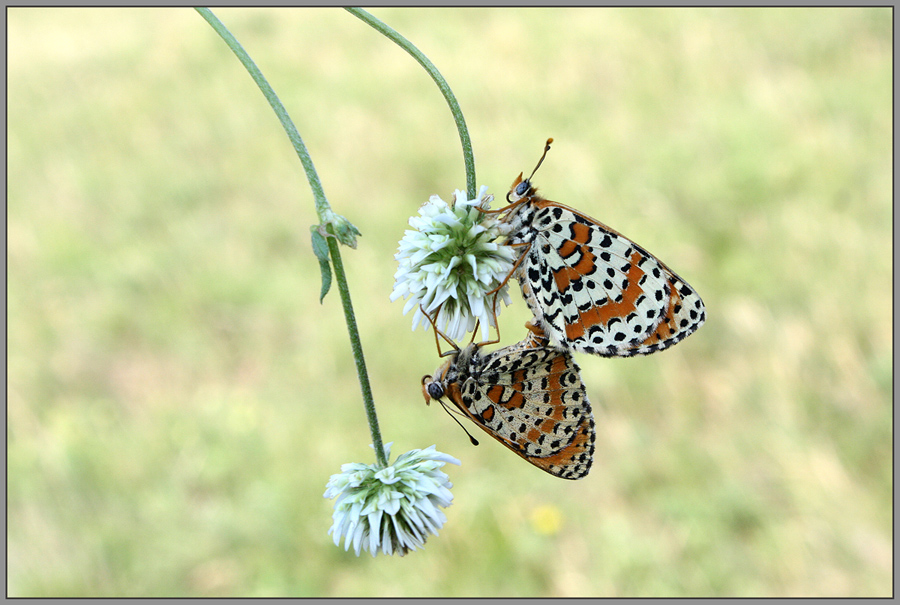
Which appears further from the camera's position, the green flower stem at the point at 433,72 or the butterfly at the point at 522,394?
the butterfly at the point at 522,394

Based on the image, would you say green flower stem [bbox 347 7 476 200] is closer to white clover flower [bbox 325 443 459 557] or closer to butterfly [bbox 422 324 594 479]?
butterfly [bbox 422 324 594 479]

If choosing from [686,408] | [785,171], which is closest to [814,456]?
[686,408]

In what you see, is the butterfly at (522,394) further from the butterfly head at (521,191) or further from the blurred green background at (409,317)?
the blurred green background at (409,317)

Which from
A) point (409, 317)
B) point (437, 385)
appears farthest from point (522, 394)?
point (409, 317)

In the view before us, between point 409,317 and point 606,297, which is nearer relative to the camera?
point 606,297

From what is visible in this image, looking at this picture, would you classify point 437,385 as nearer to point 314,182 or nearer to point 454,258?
point 454,258

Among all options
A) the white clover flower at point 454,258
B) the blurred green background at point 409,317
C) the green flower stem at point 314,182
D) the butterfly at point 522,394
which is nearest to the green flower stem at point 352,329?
the green flower stem at point 314,182

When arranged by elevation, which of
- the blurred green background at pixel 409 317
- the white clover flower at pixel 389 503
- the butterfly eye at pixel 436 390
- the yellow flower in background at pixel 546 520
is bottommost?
the white clover flower at pixel 389 503
